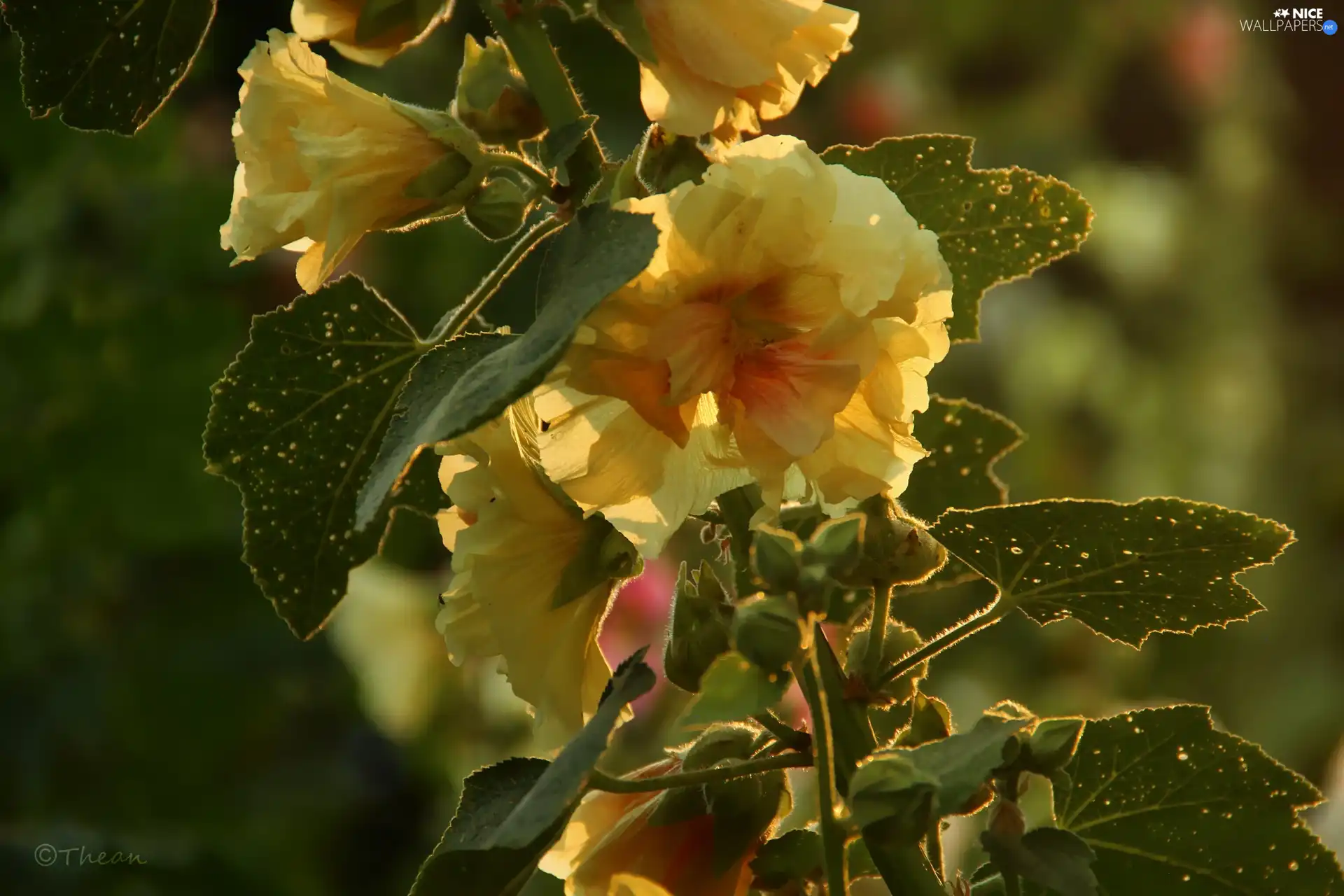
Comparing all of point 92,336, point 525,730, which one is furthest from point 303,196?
point 525,730

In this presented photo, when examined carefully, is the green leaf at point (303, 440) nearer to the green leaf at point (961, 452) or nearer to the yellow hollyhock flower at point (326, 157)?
the yellow hollyhock flower at point (326, 157)

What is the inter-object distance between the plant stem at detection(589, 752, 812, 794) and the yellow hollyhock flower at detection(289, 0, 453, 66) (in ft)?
0.71

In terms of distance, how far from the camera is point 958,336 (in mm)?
542

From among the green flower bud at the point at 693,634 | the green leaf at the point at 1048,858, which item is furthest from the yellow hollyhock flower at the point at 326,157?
the green leaf at the point at 1048,858

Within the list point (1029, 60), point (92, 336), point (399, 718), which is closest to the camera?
point (92, 336)

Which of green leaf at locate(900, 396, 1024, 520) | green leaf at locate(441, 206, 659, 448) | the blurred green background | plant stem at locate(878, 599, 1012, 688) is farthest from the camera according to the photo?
the blurred green background

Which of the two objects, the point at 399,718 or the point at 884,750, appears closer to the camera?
the point at 884,750

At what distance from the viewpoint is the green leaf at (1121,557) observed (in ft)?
1.41

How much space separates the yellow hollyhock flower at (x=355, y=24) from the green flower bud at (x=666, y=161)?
0.25 ft

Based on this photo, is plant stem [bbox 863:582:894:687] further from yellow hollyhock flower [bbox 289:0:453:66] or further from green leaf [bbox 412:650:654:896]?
yellow hollyhock flower [bbox 289:0:453:66]

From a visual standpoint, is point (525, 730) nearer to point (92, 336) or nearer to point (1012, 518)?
point (92, 336)

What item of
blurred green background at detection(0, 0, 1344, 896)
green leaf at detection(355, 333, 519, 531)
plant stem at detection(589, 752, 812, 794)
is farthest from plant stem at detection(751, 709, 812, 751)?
blurred green background at detection(0, 0, 1344, 896)

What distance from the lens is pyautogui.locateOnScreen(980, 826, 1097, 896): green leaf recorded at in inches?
15.4

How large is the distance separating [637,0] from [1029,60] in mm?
2785
